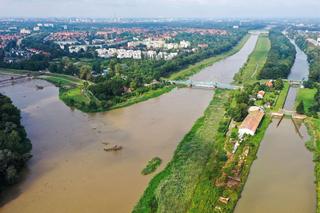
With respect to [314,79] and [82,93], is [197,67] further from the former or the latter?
[82,93]

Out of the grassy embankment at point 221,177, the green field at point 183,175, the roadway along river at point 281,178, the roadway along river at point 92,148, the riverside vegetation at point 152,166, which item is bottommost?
the roadway along river at point 92,148

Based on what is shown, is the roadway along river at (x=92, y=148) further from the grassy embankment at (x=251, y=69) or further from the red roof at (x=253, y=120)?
the grassy embankment at (x=251, y=69)

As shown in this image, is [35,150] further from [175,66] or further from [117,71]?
[175,66]

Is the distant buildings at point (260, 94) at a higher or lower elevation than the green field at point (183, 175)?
higher

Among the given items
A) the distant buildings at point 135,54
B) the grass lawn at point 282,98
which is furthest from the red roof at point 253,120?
the distant buildings at point 135,54

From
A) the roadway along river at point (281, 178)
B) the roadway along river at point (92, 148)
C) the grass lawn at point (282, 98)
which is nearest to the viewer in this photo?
the roadway along river at point (281, 178)

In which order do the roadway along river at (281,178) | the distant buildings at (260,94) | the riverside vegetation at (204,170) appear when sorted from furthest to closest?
the distant buildings at (260,94) < the roadway along river at (281,178) < the riverside vegetation at (204,170)

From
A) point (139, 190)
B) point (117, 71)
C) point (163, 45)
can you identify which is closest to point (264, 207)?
point (139, 190)
